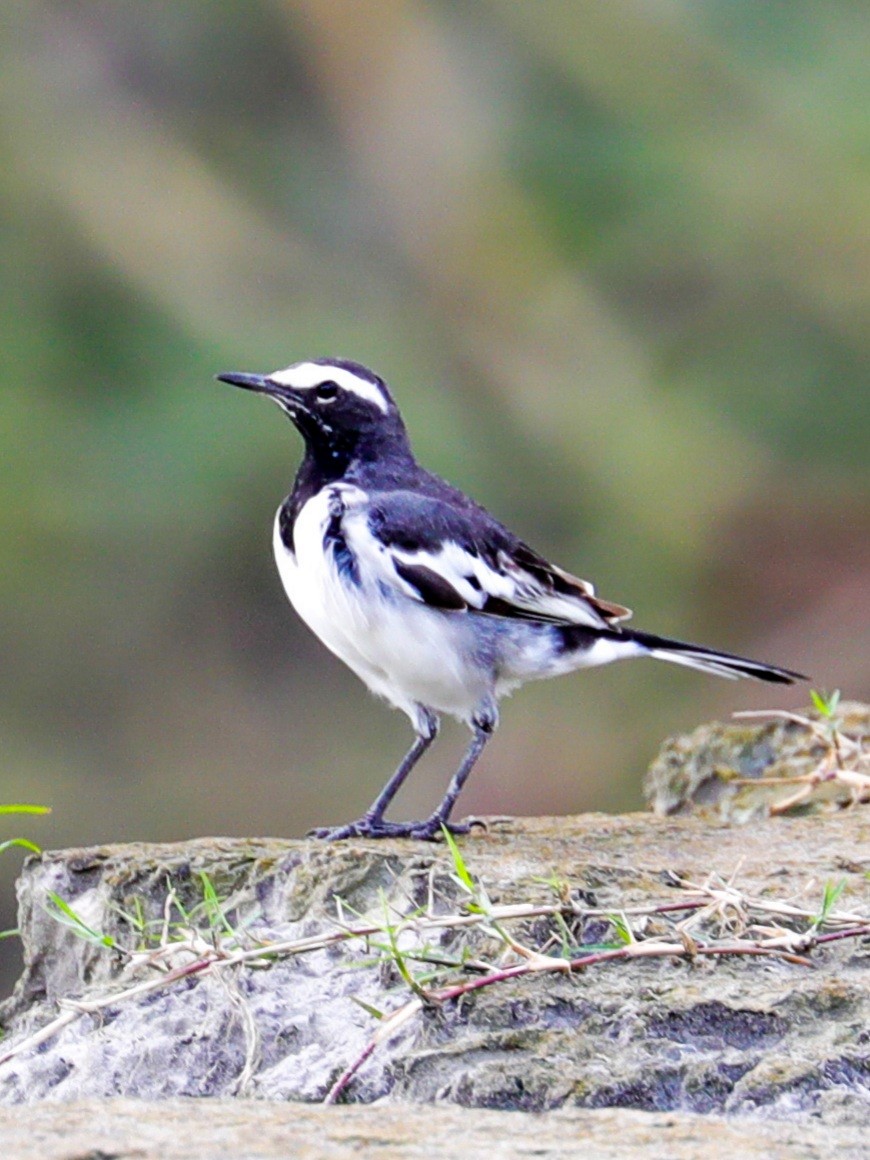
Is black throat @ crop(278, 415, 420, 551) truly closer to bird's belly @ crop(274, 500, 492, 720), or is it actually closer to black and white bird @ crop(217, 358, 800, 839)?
black and white bird @ crop(217, 358, 800, 839)

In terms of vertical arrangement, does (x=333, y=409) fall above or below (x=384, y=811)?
above

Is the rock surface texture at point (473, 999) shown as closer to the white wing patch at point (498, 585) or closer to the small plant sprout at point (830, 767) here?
the small plant sprout at point (830, 767)

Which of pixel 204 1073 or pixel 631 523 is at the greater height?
pixel 631 523

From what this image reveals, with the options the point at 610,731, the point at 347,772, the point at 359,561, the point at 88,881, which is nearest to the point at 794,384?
the point at 610,731

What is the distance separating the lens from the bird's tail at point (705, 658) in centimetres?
516

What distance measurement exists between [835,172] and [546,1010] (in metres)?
11.7

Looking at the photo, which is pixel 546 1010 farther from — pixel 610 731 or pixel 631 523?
pixel 631 523

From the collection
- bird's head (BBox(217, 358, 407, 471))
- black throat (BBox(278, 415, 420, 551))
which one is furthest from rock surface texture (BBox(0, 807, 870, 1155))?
bird's head (BBox(217, 358, 407, 471))

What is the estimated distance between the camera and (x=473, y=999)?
269 cm

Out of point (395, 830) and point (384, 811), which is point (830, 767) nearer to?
point (395, 830)

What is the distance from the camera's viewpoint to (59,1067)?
2.85 meters

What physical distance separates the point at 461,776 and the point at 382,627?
415mm

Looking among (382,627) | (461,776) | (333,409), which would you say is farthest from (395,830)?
(333,409)

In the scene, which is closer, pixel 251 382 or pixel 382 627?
pixel 382 627
